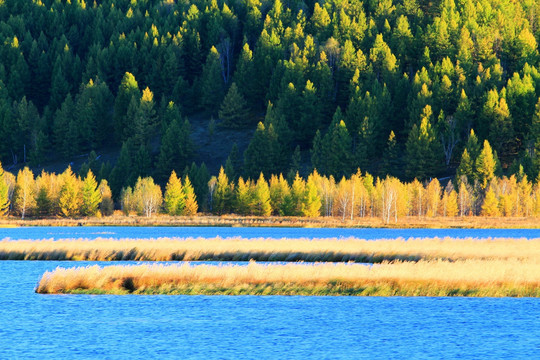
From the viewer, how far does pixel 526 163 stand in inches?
5694

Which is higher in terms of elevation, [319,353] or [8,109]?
[8,109]

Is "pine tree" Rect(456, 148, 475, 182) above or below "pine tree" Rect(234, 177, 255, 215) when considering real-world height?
above

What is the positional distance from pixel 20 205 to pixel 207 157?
48827 millimetres

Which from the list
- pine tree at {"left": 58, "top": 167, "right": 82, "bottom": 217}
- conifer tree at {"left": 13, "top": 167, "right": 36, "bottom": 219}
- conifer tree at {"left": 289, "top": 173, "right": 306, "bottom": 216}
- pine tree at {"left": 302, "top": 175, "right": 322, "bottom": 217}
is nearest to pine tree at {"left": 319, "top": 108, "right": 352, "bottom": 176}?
conifer tree at {"left": 289, "top": 173, "right": 306, "bottom": 216}

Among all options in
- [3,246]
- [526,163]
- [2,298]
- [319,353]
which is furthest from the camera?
[526,163]

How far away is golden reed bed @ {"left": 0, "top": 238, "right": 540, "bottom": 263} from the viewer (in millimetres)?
55625

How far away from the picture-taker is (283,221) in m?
129

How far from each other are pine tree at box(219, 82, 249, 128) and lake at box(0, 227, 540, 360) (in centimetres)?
13893

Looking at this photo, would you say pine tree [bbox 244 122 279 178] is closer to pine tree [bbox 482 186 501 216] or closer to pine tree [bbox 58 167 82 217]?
pine tree [bbox 58 167 82 217]

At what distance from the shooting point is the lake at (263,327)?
30.9 meters

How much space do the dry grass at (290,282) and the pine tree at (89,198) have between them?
89327mm

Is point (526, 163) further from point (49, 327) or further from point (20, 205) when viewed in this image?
point (49, 327)

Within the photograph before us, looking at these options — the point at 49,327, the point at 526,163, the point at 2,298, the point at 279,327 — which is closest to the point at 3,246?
the point at 2,298

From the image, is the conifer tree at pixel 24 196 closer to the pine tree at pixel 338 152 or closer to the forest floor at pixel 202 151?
the forest floor at pixel 202 151
